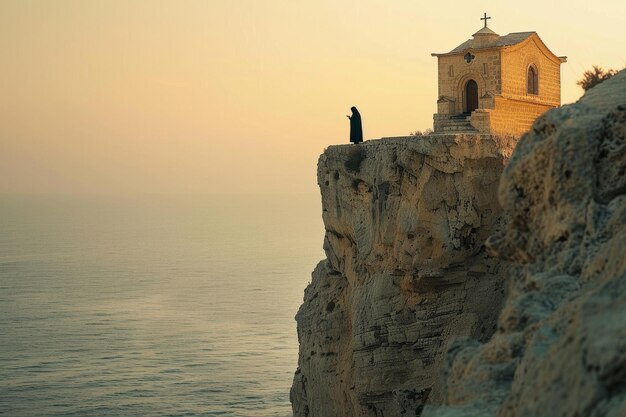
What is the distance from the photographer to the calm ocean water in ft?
128

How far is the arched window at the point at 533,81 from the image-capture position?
2878 cm

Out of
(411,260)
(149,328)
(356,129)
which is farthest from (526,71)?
(149,328)

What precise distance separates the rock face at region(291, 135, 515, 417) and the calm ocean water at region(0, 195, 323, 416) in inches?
574

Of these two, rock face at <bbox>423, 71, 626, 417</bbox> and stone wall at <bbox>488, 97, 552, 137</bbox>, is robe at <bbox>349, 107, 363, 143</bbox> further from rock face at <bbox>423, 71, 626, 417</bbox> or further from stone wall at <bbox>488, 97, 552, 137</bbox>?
rock face at <bbox>423, 71, 626, 417</bbox>

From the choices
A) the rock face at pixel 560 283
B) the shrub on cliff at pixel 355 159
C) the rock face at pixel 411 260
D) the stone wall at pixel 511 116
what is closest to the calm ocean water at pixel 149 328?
the rock face at pixel 411 260

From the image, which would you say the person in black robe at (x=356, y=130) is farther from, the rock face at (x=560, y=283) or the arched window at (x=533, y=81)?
the rock face at (x=560, y=283)

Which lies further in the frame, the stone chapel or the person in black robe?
the stone chapel

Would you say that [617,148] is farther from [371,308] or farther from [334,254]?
[334,254]

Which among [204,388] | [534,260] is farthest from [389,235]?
[204,388]

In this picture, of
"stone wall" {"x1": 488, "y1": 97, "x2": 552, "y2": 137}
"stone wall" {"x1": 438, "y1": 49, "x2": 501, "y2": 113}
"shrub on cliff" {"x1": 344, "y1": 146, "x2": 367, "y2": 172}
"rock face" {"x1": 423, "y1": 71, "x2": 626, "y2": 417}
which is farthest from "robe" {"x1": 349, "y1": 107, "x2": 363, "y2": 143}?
"rock face" {"x1": 423, "y1": 71, "x2": 626, "y2": 417}

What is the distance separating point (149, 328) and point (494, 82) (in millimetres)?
34638

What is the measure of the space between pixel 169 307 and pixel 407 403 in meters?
45.0

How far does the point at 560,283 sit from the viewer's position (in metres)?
7.84

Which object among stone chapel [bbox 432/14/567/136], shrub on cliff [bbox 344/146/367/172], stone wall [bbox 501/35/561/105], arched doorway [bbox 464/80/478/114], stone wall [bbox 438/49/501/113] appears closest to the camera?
shrub on cliff [bbox 344/146/367/172]
